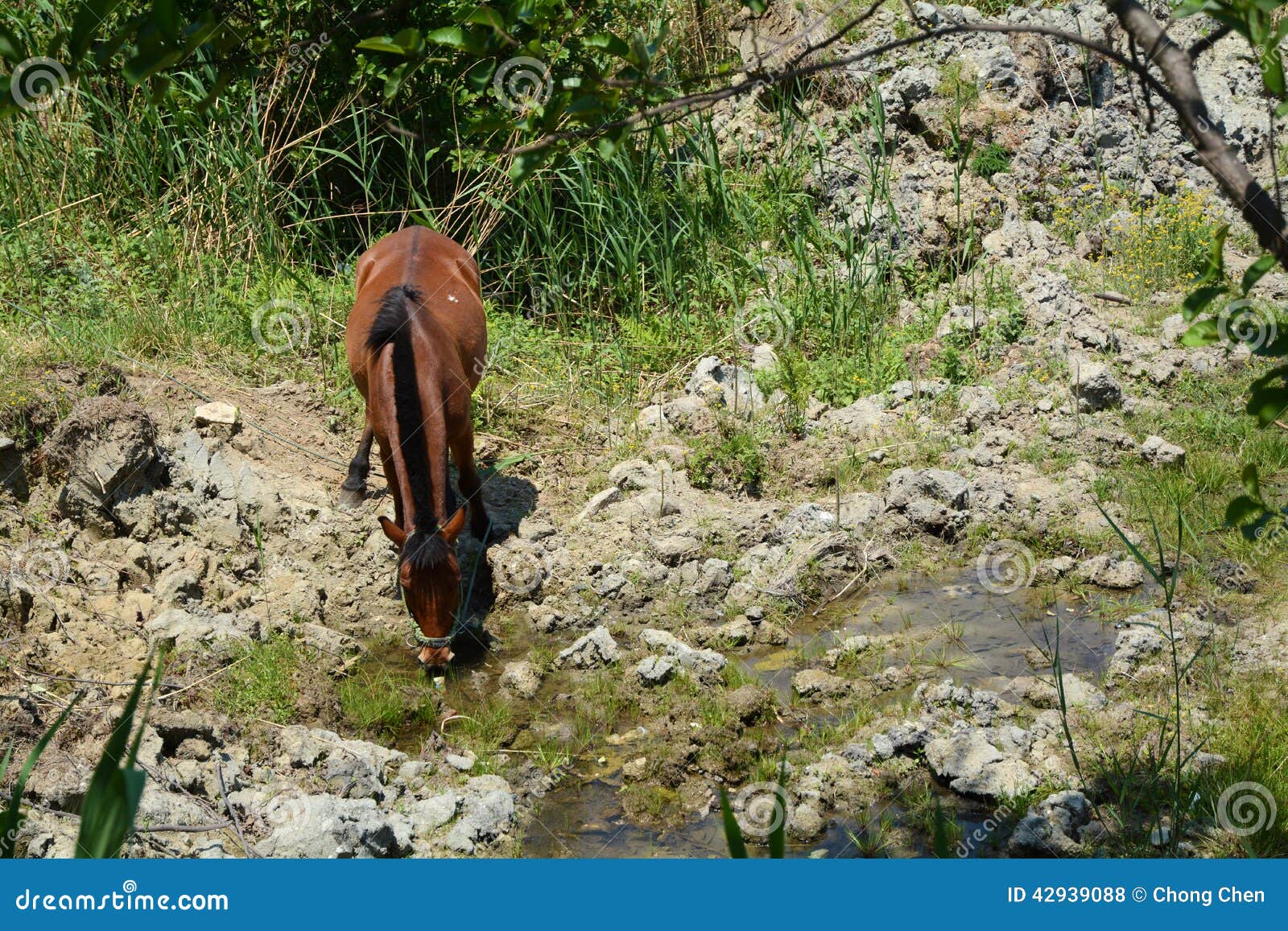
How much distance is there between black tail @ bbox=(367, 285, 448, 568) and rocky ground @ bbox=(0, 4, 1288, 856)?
0.68m

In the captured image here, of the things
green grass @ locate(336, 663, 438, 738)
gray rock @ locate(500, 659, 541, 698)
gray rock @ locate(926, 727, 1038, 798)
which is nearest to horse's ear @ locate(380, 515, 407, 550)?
green grass @ locate(336, 663, 438, 738)

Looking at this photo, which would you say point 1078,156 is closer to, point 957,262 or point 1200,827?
point 957,262

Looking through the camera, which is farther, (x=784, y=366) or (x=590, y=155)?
(x=590, y=155)

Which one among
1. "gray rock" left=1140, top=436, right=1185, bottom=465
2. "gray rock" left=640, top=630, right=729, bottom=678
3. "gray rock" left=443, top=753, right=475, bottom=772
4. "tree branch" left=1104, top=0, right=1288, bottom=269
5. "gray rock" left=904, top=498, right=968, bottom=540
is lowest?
"gray rock" left=443, top=753, right=475, bottom=772

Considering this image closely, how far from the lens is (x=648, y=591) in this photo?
623 cm

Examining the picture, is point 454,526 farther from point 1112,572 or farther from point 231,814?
point 1112,572

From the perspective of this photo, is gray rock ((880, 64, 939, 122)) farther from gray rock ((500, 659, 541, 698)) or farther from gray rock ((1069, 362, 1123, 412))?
gray rock ((500, 659, 541, 698))

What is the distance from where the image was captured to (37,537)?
19.4 feet

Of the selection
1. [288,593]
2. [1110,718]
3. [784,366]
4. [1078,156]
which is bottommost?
[1110,718]

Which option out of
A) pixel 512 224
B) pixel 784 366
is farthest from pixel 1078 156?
pixel 512 224

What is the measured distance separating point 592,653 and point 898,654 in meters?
1.43

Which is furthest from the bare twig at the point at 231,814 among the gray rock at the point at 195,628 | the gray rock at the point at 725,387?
the gray rock at the point at 725,387

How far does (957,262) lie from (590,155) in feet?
9.13

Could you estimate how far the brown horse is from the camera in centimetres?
543
